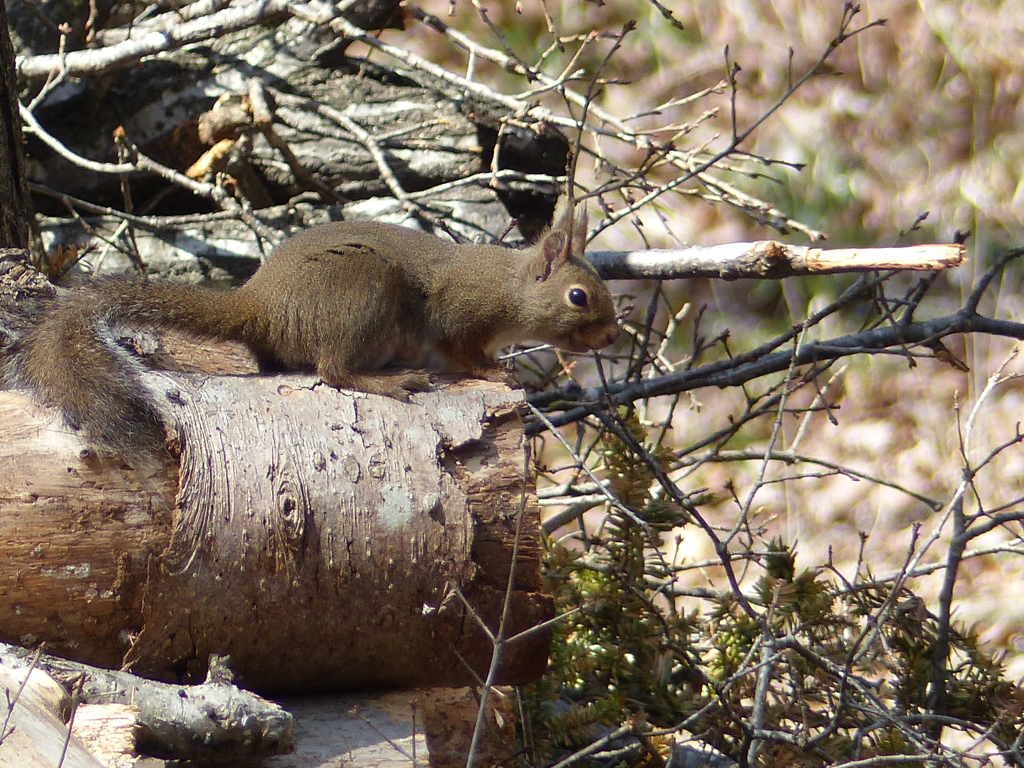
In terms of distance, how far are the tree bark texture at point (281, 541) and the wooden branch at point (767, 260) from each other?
781 millimetres

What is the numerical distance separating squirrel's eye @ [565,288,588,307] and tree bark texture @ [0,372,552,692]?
1.08 meters

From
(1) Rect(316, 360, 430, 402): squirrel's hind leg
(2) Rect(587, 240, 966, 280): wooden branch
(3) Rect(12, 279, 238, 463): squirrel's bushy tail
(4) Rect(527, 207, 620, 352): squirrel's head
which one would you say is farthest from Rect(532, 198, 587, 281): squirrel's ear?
(3) Rect(12, 279, 238, 463): squirrel's bushy tail

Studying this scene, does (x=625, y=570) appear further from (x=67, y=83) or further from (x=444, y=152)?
(x=67, y=83)

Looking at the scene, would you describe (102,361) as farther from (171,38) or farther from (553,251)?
(171,38)

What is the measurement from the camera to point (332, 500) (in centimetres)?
218

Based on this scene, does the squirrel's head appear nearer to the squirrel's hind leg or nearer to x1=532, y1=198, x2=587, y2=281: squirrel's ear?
x1=532, y1=198, x2=587, y2=281: squirrel's ear

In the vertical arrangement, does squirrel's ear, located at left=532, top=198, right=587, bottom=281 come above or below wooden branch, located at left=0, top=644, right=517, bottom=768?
above

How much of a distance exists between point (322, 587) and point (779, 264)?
4.51ft

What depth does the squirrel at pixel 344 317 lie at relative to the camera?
217 cm

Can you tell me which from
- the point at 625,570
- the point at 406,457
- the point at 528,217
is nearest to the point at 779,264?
the point at 625,570

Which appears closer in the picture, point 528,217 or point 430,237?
point 430,237

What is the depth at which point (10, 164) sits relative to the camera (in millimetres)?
3145

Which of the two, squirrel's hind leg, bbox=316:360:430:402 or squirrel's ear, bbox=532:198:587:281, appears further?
squirrel's ear, bbox=532:198:587:281

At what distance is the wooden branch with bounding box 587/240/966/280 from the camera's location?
2410 millimetres
